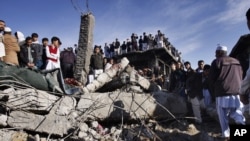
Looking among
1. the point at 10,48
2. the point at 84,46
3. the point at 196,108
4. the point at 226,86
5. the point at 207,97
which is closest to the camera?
the point at 226,86

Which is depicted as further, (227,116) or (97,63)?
(97,63)

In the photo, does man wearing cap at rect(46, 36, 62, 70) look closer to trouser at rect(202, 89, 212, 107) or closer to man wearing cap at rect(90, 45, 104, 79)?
man wearing cap at rect(90, 45, 104, 79)

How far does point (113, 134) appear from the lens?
18.5 feet

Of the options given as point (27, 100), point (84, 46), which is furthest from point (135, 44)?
point (27, 100)

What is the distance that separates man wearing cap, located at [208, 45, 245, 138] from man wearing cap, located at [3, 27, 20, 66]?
12.6 feet

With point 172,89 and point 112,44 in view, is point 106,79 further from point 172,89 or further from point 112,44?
point 112,44

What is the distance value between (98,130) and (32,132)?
120cm

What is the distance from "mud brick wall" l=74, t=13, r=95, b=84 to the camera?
9.98m

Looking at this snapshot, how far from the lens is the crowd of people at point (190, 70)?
200 inches

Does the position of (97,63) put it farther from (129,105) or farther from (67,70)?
(129,105)

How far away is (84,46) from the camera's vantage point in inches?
412

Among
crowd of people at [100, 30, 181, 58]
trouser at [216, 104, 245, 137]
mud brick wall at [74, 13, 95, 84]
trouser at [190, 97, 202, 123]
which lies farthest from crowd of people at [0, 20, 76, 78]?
crowd of people at [100, 30, 181, 58]

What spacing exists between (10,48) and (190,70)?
14.1 feet

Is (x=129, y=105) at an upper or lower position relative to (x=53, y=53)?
lower
